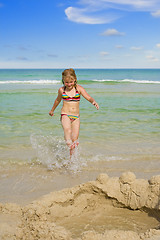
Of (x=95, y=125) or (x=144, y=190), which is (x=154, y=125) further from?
(x=144, y=190)

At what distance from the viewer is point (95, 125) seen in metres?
7.54

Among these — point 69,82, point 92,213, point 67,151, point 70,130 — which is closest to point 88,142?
point 67,151

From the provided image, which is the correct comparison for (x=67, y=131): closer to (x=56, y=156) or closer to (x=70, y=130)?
(x=70, y=130)

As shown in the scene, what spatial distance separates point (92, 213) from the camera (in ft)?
8.91

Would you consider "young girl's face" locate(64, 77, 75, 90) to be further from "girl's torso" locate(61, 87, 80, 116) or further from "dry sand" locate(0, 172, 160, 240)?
"dry sand" locate(0, 172, 160, 240)

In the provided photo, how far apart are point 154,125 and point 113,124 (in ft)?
3.98

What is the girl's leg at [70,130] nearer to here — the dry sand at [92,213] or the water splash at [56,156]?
the water splash at [56,156]

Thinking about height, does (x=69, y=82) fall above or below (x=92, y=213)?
above

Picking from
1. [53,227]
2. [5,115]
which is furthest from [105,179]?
[5,115]

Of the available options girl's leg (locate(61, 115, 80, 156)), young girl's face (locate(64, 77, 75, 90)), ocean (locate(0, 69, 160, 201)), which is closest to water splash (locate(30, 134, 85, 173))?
ocean (locate(0, 69, 160, 201))

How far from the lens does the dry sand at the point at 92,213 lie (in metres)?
2.16

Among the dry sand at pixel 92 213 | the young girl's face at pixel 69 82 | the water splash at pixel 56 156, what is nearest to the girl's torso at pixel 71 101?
the young girl's face at pixel 69 82

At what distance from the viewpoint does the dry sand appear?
7.07 feet

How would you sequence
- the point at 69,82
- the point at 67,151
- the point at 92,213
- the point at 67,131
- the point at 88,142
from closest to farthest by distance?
the point at 92,213, the point at 69,82, the point at 67,131, the point at 67,151, the point at 88,142
